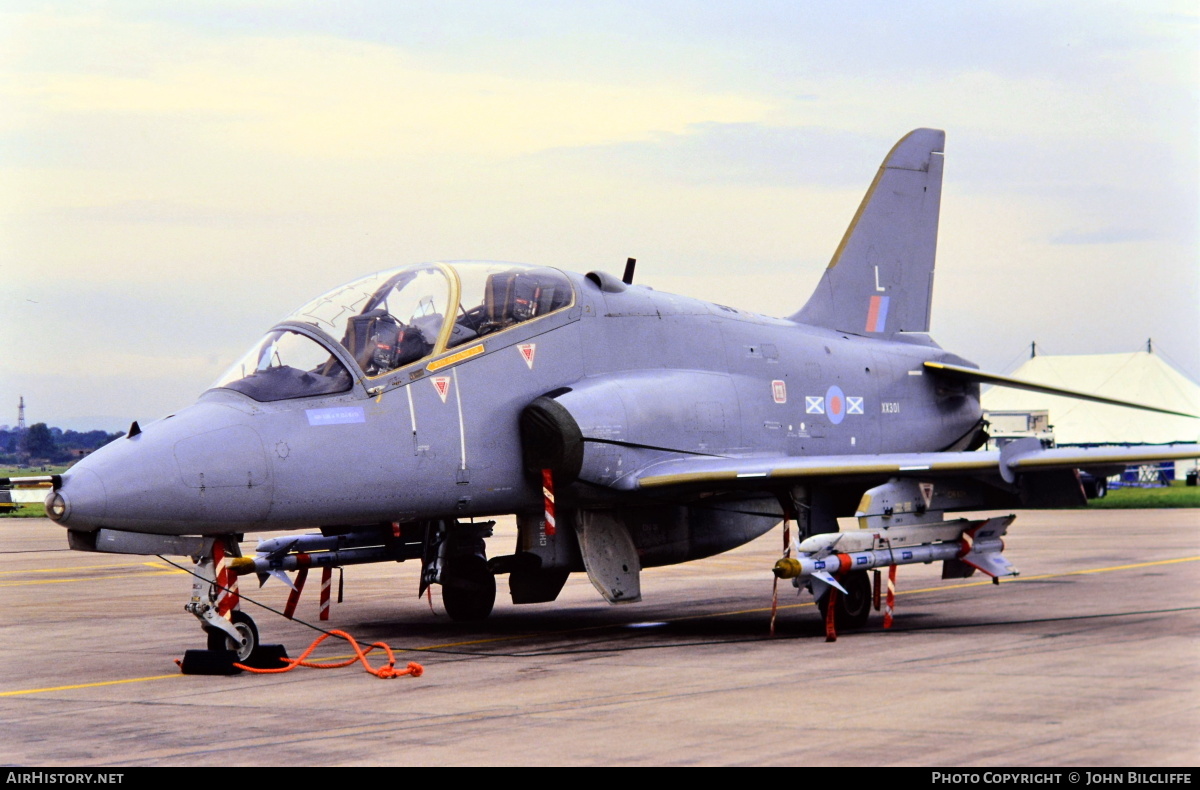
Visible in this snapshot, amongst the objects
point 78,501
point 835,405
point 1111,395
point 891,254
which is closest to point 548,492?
point 78,501

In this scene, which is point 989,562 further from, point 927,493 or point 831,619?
point 831,619

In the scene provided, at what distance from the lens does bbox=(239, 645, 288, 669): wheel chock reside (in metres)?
11.2

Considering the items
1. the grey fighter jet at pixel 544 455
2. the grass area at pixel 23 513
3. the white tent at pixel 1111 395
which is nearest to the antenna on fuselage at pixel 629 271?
the grey fighter jet at pixel 544 455

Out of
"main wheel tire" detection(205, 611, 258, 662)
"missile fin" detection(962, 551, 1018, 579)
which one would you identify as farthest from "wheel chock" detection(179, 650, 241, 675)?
"missile fin" detection(962, 551, 1018, 579)

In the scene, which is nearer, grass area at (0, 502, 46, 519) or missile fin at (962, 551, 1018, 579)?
missile fin at (962, 551, 1018, 579)

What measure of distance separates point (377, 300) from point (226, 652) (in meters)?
3.25

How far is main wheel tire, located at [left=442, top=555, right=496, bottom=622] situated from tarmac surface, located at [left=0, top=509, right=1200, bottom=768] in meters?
0.20

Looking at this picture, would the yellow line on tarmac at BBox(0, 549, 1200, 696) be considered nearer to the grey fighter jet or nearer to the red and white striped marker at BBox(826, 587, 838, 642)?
the grey fighter jet

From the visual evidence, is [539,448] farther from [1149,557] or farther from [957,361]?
[1149,557]

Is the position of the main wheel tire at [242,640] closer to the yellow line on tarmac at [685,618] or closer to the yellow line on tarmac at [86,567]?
the yellow line on tarmac at [685,618]

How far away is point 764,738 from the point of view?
7824 mm

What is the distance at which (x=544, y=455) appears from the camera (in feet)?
41.3

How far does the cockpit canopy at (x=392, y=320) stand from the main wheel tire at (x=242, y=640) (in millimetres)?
1831

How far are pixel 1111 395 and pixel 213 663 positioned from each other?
58.1m
